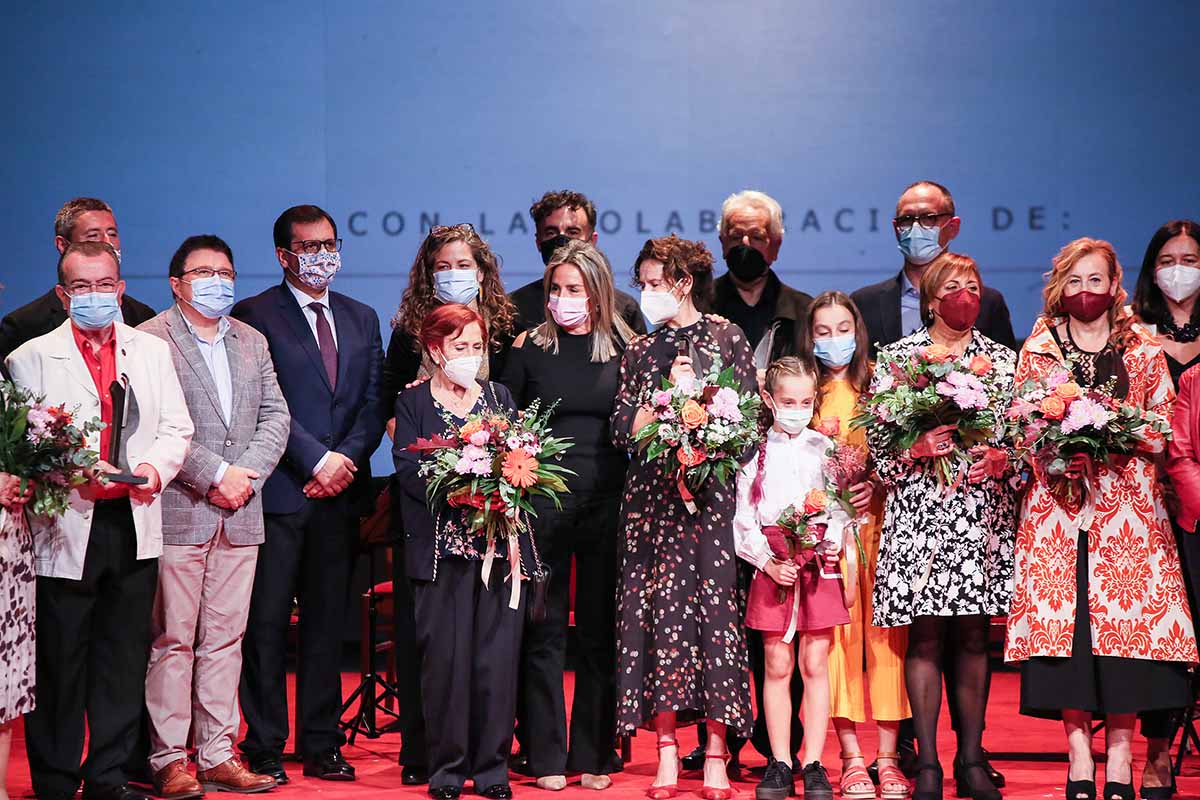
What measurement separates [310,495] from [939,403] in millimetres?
2295

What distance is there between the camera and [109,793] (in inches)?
184

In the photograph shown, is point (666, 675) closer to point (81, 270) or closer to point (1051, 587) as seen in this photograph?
point (1051, 587)

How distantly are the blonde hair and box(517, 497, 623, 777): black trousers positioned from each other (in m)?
0.57

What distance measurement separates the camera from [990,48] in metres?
7.15

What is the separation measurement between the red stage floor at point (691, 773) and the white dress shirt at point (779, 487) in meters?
0.88

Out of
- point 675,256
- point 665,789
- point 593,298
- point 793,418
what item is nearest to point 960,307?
point 793,418

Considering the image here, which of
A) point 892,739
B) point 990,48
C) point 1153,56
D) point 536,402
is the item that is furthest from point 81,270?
point 1153,56

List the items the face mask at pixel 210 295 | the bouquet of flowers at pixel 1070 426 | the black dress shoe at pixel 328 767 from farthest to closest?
the black dress shoe at pixel 328 767, the face mask at pixel 210 295, the bouquet of flowers at pixel 1070 426

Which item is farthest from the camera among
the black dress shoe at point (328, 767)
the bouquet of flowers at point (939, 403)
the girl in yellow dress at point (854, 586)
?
the black dress shoe at point (328, 767)

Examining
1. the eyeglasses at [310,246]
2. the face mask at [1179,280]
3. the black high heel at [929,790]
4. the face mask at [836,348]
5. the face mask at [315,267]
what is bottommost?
the black high heel at [929,790]

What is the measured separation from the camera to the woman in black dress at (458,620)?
4871 millimetres

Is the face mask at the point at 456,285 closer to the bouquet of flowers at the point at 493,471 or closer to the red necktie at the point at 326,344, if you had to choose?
the red necktie at the point at 326,344

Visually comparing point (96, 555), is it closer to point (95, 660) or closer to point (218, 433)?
point (95, 660)

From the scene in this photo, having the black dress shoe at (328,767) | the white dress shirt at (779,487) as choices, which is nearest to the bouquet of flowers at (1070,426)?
the white dress shirt at (779,487)
